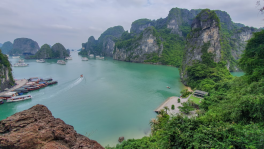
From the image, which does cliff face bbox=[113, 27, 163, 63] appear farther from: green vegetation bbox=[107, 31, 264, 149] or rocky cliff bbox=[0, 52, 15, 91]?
green vegetation bbox=[107, 31, 264, 149]

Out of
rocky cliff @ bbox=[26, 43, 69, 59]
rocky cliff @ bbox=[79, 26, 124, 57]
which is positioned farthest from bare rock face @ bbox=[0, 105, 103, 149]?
rocky cliff @ bbox=[79, 26, 124, 57]

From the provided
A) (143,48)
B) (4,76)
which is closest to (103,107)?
(4,76)

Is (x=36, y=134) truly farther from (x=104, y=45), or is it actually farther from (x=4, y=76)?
(x=104, y=45)

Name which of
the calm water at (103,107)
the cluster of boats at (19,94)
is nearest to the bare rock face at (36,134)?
the calm water at (103,107)

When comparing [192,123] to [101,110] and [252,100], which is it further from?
[101,110]

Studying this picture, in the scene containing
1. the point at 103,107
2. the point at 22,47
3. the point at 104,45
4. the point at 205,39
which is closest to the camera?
the point at 103,107

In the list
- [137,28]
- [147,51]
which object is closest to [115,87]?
[147,51]

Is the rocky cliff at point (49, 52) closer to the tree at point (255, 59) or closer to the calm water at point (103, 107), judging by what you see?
the calm water at point (103, 107)
